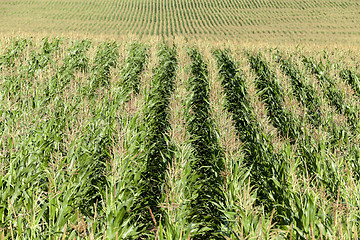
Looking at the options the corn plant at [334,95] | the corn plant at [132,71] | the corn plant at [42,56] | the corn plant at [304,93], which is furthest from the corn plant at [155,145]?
the corn plant at [42,56]

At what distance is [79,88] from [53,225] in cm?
537

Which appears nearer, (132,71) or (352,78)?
(132,71)

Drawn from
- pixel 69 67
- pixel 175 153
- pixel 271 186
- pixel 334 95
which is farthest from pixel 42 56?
pixel 334 95

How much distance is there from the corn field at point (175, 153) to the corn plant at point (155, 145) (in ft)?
0.14

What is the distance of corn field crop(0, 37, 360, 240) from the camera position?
9.95ft

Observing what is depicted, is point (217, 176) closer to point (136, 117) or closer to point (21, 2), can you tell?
point (136, 117)

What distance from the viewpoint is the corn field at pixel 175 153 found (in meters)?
3.03

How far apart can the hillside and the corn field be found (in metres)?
21.1

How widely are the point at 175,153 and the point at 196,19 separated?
38910 mm

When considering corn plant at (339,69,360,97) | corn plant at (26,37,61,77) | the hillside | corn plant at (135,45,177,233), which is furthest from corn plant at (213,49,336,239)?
the hillside

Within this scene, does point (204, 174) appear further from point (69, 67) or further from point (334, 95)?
point (69, 67)

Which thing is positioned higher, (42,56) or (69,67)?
(42,56)

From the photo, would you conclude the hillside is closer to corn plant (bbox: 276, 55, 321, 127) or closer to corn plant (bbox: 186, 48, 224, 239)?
corn plant (bbox: 276, 55, 321, 127)

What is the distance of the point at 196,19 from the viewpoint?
131 ft
